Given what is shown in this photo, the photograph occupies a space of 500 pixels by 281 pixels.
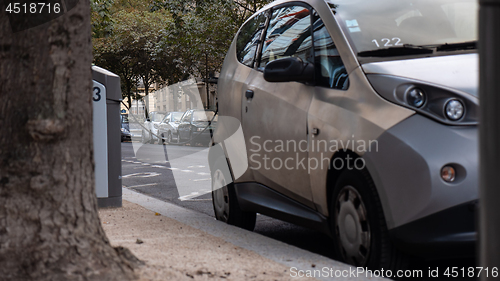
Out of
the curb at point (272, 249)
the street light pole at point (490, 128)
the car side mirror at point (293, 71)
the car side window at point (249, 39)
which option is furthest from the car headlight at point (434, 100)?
the car side window at point (249, 39)

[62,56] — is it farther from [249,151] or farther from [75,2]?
[249,151]

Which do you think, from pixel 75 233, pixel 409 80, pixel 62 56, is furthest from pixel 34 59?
pixel 409 80

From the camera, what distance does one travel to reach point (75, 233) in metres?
2.79

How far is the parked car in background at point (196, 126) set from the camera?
26.3m

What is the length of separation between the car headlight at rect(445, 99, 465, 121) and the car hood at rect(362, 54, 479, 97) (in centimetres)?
10

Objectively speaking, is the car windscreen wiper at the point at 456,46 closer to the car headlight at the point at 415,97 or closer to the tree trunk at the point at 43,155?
the car headlight at the point at 415,97

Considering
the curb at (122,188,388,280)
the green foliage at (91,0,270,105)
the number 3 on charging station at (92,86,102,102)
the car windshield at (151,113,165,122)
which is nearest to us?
the curb at (122,188,388,280)

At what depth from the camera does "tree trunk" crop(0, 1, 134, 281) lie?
2.73m

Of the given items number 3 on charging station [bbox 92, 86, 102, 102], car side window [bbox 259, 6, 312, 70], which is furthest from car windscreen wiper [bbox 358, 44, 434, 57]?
number 3 on charging station [bbox 92, 86, 102, 102]

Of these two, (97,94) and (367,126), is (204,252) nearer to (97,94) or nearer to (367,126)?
(367,126)

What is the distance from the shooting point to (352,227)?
3.40 meters

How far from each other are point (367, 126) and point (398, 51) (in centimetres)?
61

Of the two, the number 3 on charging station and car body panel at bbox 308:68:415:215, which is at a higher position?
the number 3 on charging station

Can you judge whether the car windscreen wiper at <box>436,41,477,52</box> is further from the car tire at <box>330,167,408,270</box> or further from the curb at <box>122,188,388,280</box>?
the curb at <box>122,188,388,280</box>
